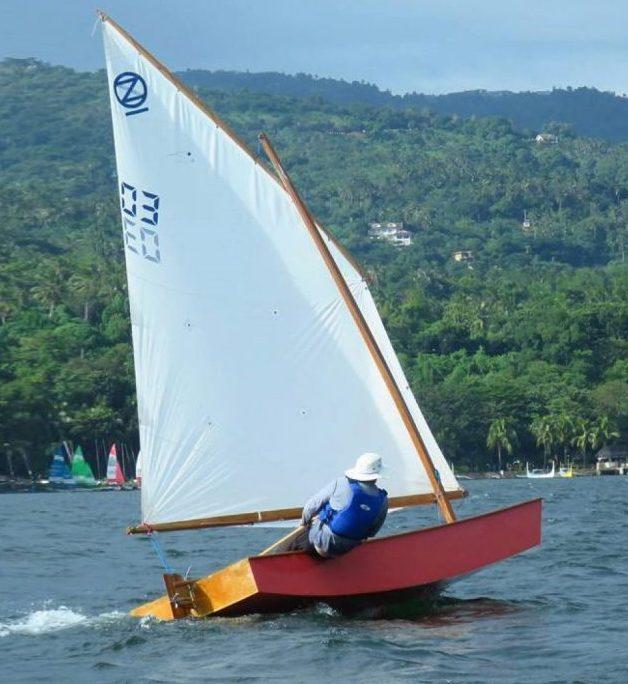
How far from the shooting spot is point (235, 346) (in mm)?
27203

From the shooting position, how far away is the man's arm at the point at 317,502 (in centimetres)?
2491

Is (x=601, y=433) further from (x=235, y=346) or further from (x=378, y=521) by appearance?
(x=378, y=521)

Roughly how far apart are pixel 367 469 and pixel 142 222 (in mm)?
5411

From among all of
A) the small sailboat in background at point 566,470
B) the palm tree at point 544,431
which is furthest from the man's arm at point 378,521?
the palm tree at point 544,431

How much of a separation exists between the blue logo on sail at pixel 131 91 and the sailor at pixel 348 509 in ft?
21.1

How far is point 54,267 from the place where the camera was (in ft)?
652

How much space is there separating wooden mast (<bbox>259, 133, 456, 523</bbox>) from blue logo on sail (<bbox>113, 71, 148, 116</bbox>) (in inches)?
76.2

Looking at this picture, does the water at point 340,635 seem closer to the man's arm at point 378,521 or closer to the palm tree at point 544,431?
the man's arm at point 378,521

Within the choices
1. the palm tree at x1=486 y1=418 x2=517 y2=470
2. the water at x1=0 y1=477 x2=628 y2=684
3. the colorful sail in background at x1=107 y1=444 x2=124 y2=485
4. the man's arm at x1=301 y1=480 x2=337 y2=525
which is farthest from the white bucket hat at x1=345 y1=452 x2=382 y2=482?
the palm tree at x1=486 y1=418 x2=517 y2=470

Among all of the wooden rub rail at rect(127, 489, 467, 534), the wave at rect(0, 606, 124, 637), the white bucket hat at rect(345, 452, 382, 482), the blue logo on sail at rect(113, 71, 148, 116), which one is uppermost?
the blue logo on sail at rect(113, 71, 148, 116)

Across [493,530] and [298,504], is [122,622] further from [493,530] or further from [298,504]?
[493,530]

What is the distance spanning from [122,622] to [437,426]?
140221 mm

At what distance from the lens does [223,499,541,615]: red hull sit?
25.2m

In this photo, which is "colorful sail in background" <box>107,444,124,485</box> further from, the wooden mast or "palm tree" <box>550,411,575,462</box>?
the wooden mast
